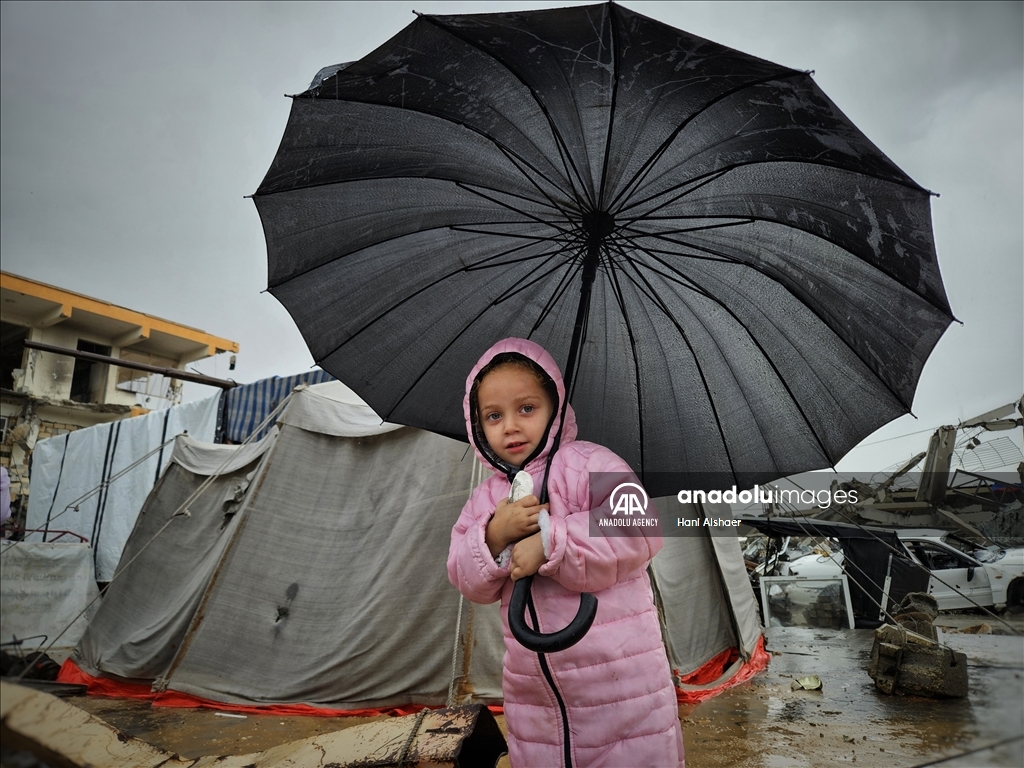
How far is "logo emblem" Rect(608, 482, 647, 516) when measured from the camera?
1.41 m

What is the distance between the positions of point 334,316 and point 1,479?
1.15 m

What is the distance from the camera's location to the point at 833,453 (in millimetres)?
2012

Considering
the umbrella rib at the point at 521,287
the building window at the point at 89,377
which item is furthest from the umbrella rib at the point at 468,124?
the building window at the point at 89,377

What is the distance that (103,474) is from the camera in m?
8.61

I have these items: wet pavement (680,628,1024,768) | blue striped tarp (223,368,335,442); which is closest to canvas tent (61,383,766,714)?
wet pavement (680,628,1024,768)

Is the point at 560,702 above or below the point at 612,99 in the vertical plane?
below

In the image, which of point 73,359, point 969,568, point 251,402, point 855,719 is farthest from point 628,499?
point 251,402

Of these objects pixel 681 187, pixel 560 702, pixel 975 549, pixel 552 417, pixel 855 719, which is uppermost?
pixel 681 187

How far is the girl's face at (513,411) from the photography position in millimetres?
1573

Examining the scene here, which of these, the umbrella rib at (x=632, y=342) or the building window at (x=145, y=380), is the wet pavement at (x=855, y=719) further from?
the building window at (x=145, y=380)

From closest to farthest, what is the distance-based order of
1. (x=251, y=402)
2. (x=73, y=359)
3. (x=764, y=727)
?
1. (x=73, y=359)
2. (x=764, y=727)
3. (x=251, y=402)

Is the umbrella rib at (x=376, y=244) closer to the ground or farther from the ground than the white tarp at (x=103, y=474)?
farther from the ground

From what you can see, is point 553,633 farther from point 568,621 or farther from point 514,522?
point 514,522

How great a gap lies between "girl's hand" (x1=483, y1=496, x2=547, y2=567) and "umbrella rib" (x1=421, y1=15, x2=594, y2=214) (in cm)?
87
